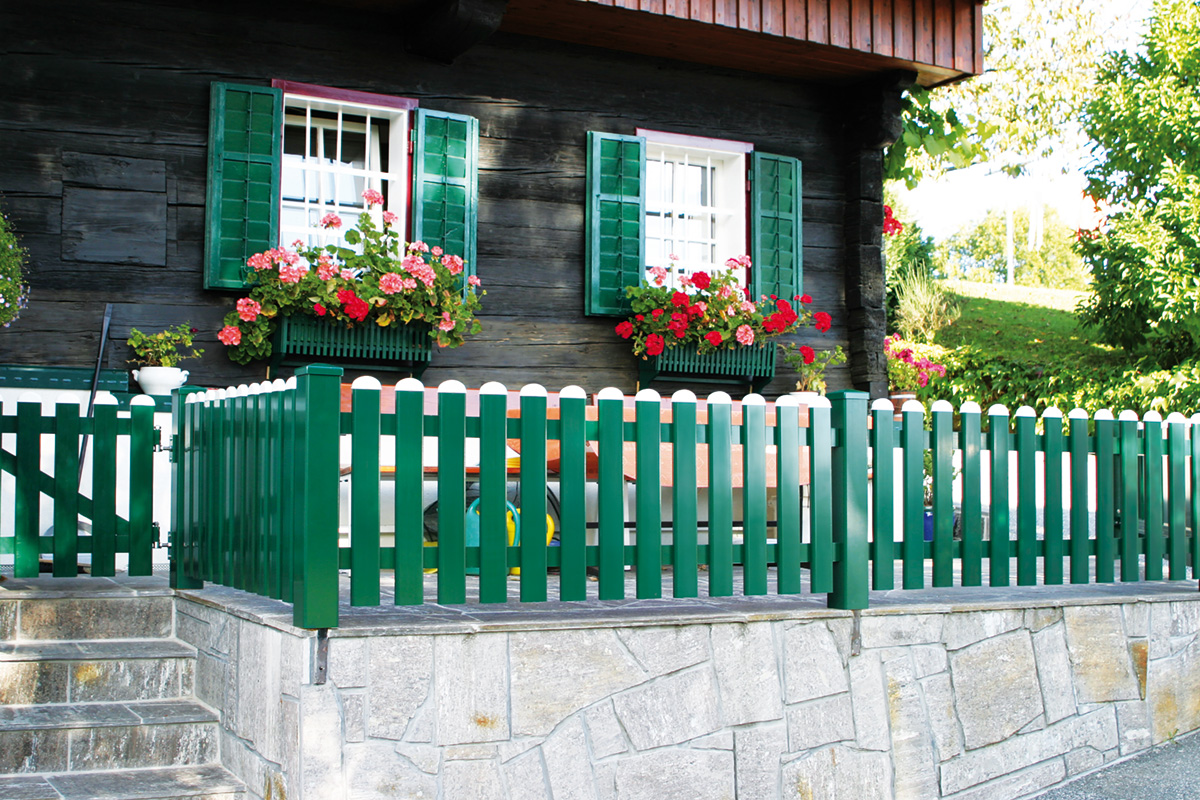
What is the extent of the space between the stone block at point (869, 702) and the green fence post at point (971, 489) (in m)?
0.71

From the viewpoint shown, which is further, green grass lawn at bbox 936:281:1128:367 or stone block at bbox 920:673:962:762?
green grass lawn at bbox 936:281:1128:367

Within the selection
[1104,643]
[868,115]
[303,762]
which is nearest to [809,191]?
[868,115]

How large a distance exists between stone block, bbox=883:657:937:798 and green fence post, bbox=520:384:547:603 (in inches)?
55.7

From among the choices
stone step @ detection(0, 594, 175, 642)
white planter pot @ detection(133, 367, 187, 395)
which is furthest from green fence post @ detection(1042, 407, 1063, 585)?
white planter pot @ detection(133, 367, 187, 395)

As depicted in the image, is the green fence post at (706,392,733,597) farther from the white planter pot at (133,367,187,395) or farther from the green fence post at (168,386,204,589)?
the white planter pot at (133,367,187,395)

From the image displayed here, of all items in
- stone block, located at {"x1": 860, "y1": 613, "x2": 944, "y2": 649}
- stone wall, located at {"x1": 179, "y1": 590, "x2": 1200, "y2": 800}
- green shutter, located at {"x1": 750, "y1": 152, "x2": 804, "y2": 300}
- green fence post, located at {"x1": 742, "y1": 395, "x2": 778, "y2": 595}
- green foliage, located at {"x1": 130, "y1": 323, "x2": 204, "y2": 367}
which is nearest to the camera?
stone wall, located at {"x1": 179, "y1": 590, "x2": 1200, "y2": 800}

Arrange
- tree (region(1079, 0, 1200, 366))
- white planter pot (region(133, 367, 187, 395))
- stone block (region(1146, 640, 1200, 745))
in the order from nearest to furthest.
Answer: stone block (region(1146, 640, 1200, 745)), white planter pot (region(133, 367, 187, 395)), tree (region(1079, 0, 1200, 366))

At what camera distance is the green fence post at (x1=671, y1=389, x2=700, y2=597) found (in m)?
3.97

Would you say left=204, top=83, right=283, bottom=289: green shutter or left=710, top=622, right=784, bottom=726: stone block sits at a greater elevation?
left=204, top=83, right=283, bottom=289: green shutter

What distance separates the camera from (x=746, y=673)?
3.93 metres

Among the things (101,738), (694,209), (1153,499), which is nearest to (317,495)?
(101,738)

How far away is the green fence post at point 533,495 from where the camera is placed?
3.73m

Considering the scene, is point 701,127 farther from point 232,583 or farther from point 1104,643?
point 232,583

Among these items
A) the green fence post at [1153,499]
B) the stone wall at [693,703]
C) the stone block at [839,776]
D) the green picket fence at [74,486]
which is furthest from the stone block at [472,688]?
the green fence post at [1153,499]
